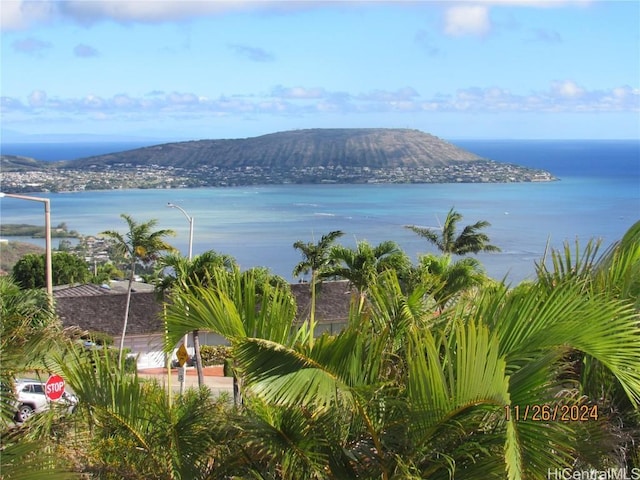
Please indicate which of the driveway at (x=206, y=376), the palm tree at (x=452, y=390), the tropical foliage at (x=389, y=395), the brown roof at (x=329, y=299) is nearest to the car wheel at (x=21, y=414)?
the tropical foliage at (x=389, y=395)

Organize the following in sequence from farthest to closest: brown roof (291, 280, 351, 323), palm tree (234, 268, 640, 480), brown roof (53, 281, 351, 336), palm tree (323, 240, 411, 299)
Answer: brown roof (291, 280, 351, 323) < brown roof (53, 281, 351, 336) < palm tree (323, 240, 411, 299) < palm tree (234, 268, 640, 480)

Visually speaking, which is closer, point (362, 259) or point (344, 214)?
point (362, 259)

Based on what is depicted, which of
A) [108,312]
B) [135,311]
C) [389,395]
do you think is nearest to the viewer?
[389,395]

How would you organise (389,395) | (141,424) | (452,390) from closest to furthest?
(452,390), (389,395), (141,424)

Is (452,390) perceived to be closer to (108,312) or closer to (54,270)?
(108,312)

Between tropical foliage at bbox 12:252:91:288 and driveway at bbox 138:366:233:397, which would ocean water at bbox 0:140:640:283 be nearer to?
tropical foliage at bbox 12:252:91:288

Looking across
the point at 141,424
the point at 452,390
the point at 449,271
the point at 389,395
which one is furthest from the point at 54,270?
the point at 452,390

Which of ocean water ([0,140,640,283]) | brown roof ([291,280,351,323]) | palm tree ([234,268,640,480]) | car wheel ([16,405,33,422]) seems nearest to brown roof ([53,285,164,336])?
brown roof ([291,280,351,323])

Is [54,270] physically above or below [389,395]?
below

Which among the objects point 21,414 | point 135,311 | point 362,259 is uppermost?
point 362,259

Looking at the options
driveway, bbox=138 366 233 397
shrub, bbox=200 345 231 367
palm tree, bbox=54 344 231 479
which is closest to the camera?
palm tree, bbox=54 344 231 479
